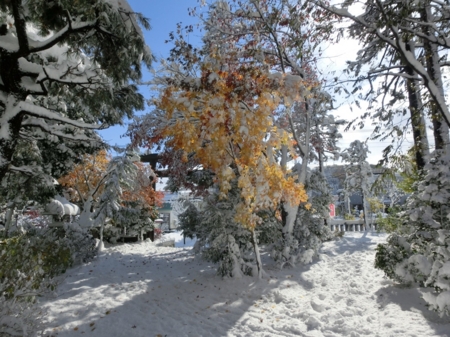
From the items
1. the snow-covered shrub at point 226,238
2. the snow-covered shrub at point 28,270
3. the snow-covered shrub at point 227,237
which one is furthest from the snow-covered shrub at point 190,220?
the snow-covered shrub at point 226,238

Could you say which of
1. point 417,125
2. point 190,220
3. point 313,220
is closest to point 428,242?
point 417,125

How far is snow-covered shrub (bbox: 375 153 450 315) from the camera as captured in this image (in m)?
4.65

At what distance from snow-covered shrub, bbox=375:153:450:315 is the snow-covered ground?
0.43 m

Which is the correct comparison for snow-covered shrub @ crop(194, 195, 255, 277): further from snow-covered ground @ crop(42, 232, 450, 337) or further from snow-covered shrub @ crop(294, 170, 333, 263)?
snow-covered shrub @ crop(294, 170, 333, 263)

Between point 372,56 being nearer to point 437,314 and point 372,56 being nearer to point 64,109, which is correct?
point 437,314

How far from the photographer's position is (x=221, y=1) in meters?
9.48

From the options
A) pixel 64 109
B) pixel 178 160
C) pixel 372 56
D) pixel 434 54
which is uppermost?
pixel 372 56

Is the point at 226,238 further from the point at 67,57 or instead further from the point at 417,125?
the point at 417,125

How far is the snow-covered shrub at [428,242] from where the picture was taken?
4652mm

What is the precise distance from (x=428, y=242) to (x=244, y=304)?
3.92m

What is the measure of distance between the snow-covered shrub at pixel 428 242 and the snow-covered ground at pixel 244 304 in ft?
1.41

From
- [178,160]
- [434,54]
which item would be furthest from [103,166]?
[434,54]

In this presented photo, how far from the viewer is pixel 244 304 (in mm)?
6199

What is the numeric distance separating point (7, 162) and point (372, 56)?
33.1 ft
